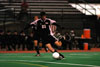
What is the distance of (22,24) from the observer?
2736cm

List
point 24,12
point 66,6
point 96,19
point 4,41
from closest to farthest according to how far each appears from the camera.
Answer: point 4,41 < point 24,12 < point 96,19 < point 66,6

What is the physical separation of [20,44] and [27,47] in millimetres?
654

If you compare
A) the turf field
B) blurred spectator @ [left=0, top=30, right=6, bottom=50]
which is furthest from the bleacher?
the turf field

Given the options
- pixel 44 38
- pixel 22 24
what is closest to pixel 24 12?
pixel 22 24

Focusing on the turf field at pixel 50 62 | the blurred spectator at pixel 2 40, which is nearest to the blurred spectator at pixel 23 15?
the blurred spectator at pixel 2 40

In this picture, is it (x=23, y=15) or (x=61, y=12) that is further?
(x=61, y=12)

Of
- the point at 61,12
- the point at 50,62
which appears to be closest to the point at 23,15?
the point at 61,12

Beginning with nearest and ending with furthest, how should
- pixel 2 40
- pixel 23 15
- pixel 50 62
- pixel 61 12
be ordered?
pixel 50 62
pixel 2 40
pixel 23 15
pixel 61 12

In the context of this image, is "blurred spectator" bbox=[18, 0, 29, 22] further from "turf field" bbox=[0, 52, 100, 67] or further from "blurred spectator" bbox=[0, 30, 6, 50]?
"turf field" bbox=[0, 52, 100, 67]

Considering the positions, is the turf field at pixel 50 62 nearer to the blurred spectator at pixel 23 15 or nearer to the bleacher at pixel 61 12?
the blurred spectator at pixel 23 15

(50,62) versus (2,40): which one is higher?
(50,62)

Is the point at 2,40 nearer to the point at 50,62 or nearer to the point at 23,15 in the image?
the point at 23,15

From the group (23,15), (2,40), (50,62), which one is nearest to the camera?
(50,62)

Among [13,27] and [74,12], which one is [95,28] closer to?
[74,12]
